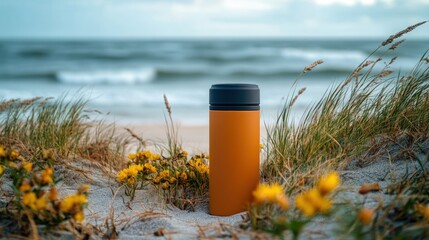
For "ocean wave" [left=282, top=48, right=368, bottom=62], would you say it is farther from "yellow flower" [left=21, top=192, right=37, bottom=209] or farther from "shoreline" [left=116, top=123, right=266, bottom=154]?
"yellow flower" [left=21, top=192, right=37, bottom=209]

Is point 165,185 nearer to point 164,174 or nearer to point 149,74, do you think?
point 164,174

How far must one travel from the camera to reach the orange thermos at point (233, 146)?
3402 mm

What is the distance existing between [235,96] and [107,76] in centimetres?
1729

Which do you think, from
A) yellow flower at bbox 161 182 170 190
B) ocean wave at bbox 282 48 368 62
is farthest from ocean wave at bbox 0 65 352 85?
yellow flower at bbox 161 182 170 190

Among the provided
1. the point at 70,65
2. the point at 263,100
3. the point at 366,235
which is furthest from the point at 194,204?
the point at 70,65

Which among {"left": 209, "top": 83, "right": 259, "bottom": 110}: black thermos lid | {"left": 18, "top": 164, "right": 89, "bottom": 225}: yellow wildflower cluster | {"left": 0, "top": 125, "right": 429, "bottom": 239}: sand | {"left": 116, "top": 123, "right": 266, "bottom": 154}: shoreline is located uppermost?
{"left": 209, "top": 83, "right": 259, "bottom": 110}: black thermos lid

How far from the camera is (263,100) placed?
13234mm

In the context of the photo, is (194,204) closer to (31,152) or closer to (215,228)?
(215,228)

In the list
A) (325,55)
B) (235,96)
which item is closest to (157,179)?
(235,96)

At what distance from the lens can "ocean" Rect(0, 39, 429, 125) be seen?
41.0 ft

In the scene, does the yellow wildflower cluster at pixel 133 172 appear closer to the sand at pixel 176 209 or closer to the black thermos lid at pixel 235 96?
the sand at pixel 176 209

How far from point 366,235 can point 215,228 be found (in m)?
0.80

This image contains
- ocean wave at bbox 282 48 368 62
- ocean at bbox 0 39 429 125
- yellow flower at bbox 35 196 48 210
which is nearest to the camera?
yellow flower at bbox 35 196 48 210

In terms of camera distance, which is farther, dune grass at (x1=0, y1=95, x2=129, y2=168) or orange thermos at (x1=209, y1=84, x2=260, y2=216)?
dune grass at (x1=0, y1=95, x2=129, y2=168)
